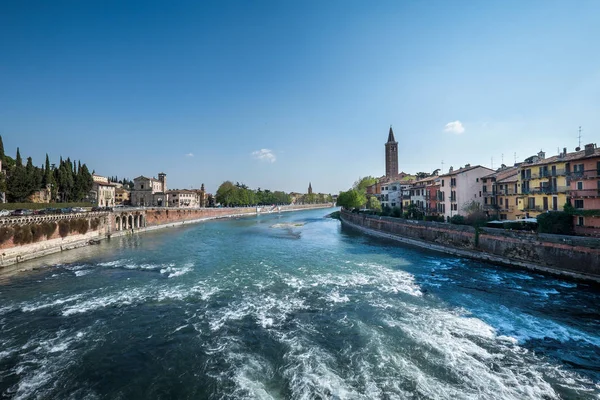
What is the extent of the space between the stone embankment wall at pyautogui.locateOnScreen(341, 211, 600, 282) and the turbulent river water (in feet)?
6.75

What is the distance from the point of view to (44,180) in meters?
58.0

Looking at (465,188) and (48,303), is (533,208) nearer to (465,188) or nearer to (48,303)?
(465,188)

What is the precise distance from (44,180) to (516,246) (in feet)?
271

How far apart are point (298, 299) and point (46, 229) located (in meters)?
33.4

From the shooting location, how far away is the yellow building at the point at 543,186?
27.7 m

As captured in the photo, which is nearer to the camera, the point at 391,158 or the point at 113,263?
the point at 113,263

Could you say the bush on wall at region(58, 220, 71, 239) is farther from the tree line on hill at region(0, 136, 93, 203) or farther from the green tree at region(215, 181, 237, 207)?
the green tree at region(215, 181, 237, 207)

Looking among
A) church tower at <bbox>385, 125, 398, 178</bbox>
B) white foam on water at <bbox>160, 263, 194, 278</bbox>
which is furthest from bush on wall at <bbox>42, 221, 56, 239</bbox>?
church tower at <bbox>385, 125, 398, 178</bbox>

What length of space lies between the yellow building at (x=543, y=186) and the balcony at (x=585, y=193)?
1.17 meters

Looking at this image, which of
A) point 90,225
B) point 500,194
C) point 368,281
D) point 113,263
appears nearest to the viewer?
point 368,281

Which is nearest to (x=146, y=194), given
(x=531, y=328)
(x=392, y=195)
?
(x=392, y=195)

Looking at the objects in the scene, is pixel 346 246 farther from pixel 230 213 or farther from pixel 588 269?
pixel 230 213

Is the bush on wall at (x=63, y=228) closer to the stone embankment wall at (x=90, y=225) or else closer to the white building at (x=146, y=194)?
the stone embankment wall at (x=90, y=225)

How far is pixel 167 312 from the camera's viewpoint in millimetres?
15250
